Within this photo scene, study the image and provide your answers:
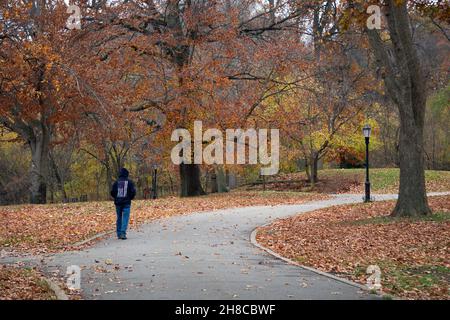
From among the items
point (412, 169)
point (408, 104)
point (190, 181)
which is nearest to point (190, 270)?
point (412, 169)

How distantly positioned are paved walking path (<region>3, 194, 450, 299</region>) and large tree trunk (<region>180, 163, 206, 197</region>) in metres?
16.0

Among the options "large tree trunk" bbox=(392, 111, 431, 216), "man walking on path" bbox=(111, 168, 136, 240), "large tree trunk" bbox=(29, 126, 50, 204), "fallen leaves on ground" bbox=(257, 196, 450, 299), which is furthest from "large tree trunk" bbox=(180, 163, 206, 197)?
"man walking on path" bbox=(111, 168, 136, 240)

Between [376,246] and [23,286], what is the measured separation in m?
8.57

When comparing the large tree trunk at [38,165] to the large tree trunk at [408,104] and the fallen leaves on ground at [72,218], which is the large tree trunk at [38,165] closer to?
the fallen leaves on ground at [72,218]

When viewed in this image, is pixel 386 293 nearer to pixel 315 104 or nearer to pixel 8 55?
pixel 8 55

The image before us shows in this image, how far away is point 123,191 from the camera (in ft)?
50.1

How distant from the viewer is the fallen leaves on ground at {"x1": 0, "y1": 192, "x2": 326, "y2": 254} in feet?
49.8

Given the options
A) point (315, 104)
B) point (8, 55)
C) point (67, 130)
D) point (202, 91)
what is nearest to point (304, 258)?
point (8, 55)

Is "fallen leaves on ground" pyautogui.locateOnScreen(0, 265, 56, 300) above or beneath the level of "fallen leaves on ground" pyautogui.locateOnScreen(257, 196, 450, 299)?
above

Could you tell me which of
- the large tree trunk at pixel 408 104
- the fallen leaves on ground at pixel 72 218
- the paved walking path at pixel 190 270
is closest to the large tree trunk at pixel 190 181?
the fallen leaves on ground at pixel 72 218

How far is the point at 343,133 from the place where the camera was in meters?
42.5

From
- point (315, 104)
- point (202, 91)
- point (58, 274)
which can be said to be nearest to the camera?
point (58, 274)

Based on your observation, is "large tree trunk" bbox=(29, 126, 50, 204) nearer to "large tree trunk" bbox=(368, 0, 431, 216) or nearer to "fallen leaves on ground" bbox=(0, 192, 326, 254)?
"fallen leaves on ground" bbox=(0, 192, 326, 254)
